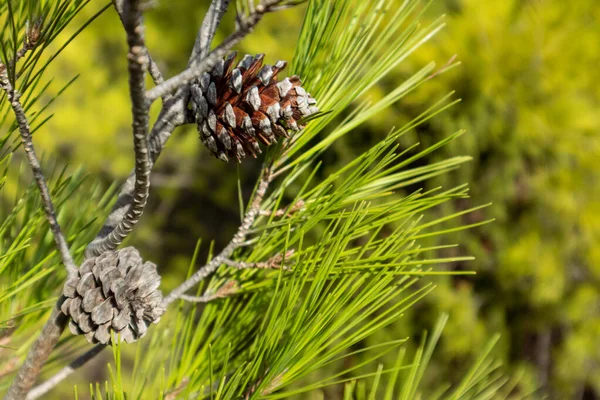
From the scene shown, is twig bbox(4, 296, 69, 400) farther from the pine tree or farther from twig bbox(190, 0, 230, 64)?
twig bbox(190, 0, 230, 64)

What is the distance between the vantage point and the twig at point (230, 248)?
39 cm

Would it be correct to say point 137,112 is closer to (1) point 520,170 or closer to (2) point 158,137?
(2) point 158,137

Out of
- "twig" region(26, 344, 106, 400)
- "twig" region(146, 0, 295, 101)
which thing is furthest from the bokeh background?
"twig" region(146, 0, 295, 101)

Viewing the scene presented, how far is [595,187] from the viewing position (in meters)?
1.07

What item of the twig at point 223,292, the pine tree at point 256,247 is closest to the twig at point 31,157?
the pine tree at point 256,247

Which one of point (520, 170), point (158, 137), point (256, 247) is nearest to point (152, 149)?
point (158, 137)

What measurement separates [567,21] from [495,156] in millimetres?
283

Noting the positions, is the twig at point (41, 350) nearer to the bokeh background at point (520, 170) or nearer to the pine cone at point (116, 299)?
the pine cone at point (116, 299)

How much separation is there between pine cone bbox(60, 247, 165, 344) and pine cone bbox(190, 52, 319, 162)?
0.29 feet

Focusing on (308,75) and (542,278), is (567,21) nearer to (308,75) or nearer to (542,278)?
(542,278)

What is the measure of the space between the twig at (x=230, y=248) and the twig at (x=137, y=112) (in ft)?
0.20

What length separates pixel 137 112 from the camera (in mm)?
234

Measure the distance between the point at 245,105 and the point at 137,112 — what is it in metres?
0.11

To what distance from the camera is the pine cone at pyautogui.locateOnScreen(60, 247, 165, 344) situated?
1.10 feet
